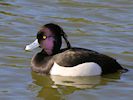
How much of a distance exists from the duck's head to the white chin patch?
377 millimetres

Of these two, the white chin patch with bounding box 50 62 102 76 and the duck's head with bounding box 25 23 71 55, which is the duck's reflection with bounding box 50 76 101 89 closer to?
the white chin patch with bounding box 50 62 102 76

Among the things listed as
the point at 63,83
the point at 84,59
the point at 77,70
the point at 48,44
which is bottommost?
the point at 63,83

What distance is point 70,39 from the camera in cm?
1043

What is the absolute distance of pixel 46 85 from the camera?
8.51 m

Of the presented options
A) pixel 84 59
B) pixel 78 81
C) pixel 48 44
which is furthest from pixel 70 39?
pixel 78 81

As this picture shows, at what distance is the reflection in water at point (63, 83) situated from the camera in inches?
318

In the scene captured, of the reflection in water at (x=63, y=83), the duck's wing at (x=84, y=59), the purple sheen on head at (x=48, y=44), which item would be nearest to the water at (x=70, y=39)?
the reflection in water at (x=63, y=83)

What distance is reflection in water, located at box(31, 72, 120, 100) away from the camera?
807 centimetres

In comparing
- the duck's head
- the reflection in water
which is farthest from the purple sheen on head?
the reflection in water

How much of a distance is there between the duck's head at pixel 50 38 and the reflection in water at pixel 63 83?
1.38ft

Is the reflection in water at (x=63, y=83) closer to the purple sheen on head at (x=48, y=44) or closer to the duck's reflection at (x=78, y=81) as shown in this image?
the duck's reflection at (x=78, y=81)

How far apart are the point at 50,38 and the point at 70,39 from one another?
1475 mm

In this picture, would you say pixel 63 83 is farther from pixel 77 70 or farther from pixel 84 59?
pixel 84 59

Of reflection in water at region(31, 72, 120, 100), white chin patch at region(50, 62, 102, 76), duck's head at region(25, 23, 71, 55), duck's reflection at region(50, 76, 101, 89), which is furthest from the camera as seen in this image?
duck's head at region(25, 23, 71, 55)
